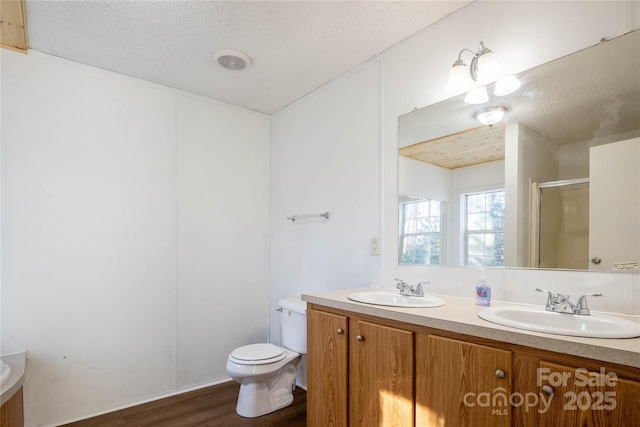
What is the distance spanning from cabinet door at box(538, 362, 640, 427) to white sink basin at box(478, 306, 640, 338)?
11 cm

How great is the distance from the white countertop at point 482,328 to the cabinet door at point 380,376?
3.1 inches

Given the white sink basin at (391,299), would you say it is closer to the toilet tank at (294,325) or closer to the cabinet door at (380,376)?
the cabinet door at (380,376)

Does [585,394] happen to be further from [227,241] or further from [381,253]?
[227,241]

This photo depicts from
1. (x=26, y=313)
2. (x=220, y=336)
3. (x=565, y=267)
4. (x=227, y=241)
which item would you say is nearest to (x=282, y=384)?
(x=220, y=336)

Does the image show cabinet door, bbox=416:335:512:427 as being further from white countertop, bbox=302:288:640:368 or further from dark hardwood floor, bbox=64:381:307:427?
dark hardwood floor, bbox=64:381:307:427

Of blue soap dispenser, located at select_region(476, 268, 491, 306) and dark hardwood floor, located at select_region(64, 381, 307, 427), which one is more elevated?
blue soap dispenser, located at select_region(476, 268, 491, 306)

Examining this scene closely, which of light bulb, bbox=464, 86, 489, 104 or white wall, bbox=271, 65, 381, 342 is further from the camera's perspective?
white wall, bbox=271, 65, 381, 342

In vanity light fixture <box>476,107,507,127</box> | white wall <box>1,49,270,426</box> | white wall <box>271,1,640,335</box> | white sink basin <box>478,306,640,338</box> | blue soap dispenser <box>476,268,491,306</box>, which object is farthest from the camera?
white wall <box>1,49,270,426</box>

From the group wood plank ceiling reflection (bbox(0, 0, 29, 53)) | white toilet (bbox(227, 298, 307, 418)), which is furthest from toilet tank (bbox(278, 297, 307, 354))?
wood plank ceiling reflection (bbox(0, 0, 29, 53))

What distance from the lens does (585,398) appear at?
98cm

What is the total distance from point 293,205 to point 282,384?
1379 millimetres

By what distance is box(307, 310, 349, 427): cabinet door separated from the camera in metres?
1.72

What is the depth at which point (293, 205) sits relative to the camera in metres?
3.01

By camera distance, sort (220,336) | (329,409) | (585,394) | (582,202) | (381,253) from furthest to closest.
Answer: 1. (220,336)
2. (381,253)
3. (329,409)
4. (582,202)
5. (585,394)
